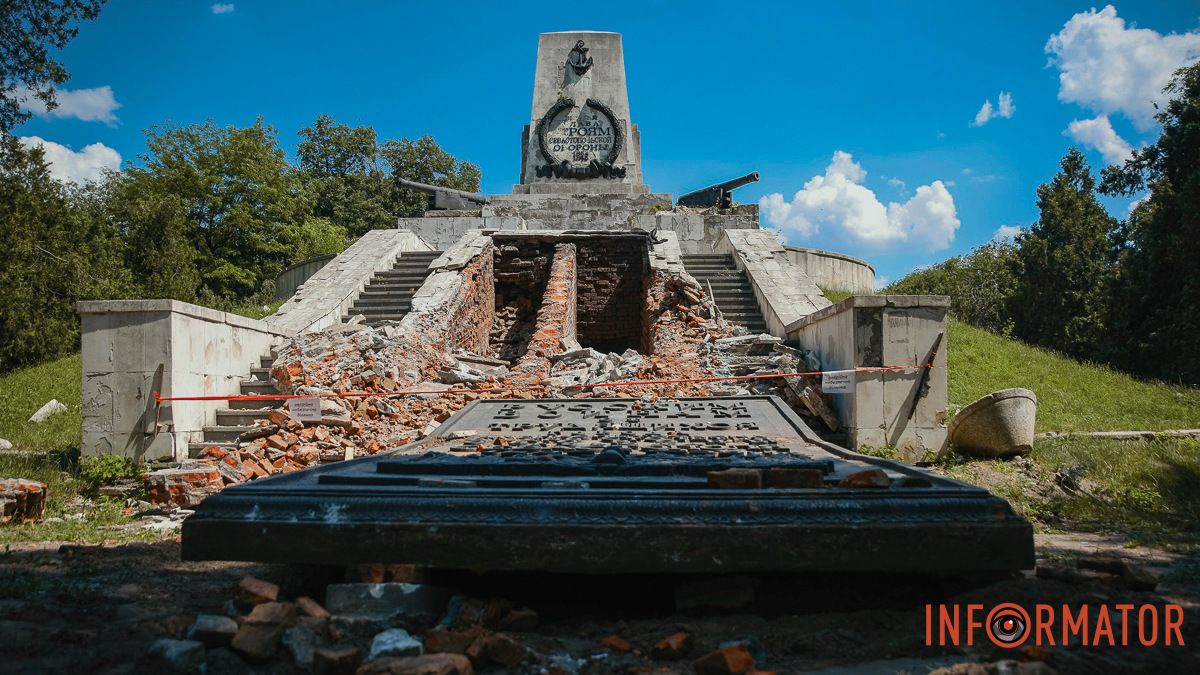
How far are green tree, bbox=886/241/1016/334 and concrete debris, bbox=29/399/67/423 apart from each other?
31889mm

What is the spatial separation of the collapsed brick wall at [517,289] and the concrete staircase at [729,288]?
107 inches

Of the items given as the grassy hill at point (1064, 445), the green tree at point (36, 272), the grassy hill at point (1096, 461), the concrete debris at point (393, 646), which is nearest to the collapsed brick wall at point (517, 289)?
the grassy hill at point (1064, 445)

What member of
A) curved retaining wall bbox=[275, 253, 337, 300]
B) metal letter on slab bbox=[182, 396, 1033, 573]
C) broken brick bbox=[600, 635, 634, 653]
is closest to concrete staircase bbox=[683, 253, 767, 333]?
metal letter on slab bbox=[182, 396, 1033, 573]

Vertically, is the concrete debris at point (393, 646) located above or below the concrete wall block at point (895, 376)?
below

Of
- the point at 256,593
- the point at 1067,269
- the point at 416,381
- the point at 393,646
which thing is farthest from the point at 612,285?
the point at 1067,269

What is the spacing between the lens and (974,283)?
3797 cm

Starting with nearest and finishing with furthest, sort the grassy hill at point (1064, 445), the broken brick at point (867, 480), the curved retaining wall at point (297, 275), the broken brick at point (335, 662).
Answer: the broken brick at point (335, 662) < the broken brick at point (867, 480) < the grassy hill at point (1064, 445) < the curved retaining wall at point (297, 275)

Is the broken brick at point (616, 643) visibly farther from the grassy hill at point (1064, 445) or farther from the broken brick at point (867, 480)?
the grassy hill at point (1064, 445)

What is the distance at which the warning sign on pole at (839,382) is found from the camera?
661 centimetres

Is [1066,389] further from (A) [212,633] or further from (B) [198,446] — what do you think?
(A) [212,633]

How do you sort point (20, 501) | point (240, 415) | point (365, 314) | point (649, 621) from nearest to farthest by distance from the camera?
point (649, 621), point (20, 501), point (240, 415), point (365, 314)

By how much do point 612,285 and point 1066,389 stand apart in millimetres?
Result: 7356

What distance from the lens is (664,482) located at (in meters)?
3.02

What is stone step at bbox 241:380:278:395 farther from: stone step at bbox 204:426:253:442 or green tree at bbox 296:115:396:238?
green tree at bbox 296:115:396:238
